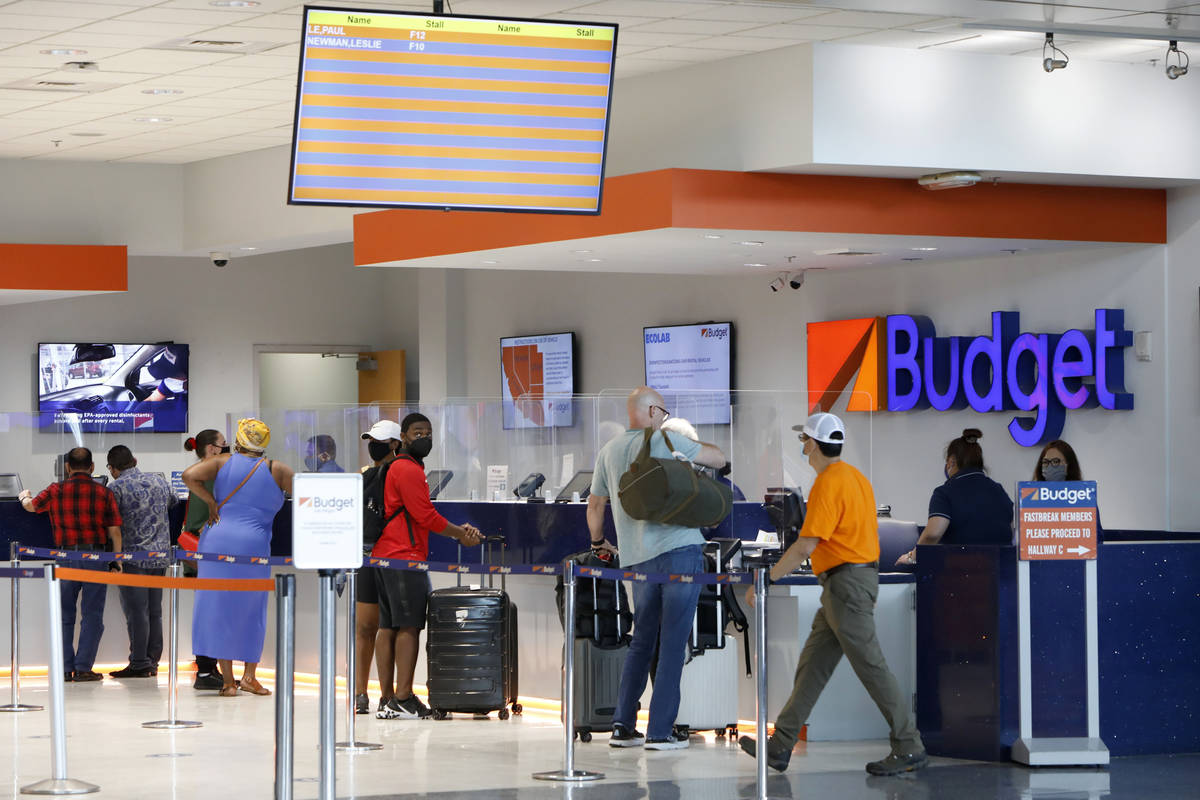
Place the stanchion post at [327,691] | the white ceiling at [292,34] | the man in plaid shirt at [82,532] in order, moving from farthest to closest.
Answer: the man in plaid shirt at [82,532] → the white ceiling at [292,34] → the stanchion post at [327,691]

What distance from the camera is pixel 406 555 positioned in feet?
27.8

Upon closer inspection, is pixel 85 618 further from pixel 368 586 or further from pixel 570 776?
pixel 570 776

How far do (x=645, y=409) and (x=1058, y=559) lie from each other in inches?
69.3

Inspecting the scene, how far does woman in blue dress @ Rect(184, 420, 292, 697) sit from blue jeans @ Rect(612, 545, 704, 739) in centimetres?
252

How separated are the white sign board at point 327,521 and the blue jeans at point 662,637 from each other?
213 cm

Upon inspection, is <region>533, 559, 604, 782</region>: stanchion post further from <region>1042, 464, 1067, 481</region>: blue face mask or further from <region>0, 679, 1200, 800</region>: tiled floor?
<region>1042, 464, 1067, 481</region>: blue face mask

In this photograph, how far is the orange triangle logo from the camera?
1155 centimetres

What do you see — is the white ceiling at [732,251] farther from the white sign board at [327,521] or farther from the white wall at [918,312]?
the white sign board at [327,521]

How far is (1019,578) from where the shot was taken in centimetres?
702

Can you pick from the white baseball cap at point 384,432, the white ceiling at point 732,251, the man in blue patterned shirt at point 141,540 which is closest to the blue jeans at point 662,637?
the white baseball cap at point 384,432

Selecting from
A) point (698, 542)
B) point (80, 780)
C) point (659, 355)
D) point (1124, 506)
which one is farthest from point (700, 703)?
point (659, 355)

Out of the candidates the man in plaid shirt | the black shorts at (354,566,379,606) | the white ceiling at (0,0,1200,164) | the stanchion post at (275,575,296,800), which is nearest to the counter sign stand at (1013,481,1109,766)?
the white ceiling at (0,0,1200,164)

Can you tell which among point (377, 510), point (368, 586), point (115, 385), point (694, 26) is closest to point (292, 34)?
point (694, 26)

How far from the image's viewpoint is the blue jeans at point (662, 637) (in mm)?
7230
